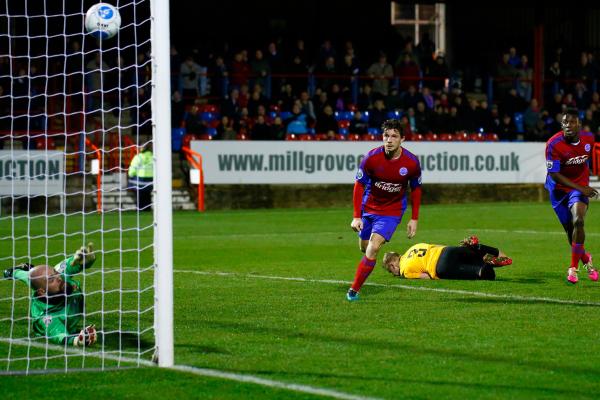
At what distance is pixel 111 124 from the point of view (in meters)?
25.8

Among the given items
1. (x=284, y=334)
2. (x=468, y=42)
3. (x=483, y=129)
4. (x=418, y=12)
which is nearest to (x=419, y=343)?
(x=284, y=334)

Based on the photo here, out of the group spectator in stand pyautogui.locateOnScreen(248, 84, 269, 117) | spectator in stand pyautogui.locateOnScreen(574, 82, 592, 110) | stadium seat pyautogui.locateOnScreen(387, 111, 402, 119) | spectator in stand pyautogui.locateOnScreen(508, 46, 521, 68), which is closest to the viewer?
spectator in stand pyautogui.locateOnScreen(248, 84, 269, 117)

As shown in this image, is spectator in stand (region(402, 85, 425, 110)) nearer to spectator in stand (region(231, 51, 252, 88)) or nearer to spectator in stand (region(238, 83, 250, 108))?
spectator in stand (region(231, 51, 252, 88))

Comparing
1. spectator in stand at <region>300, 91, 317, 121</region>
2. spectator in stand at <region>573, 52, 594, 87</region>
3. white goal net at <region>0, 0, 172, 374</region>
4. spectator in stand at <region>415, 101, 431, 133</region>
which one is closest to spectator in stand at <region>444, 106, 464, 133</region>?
spectator in stand at <region>415, 101, 431, 133</region>

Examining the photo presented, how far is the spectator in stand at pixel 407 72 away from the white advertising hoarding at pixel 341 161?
4034 millimetres

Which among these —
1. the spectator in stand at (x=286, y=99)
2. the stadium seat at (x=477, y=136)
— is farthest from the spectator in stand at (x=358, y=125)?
the stadium seat at (x=477, y=136)

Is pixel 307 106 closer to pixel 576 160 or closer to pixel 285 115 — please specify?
pixel 285 115

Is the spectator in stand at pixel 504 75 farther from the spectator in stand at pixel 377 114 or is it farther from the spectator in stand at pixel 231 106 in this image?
the spectator in stand at pixel 231 106

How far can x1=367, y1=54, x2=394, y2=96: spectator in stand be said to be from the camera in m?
30.2

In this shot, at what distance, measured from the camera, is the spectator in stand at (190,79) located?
2777 centimetres

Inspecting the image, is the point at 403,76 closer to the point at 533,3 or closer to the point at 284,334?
the point at 533,3

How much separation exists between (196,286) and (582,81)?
24.4 metres

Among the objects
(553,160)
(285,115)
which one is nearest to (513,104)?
(285,115)

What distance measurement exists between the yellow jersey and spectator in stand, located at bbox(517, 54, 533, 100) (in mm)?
21489
